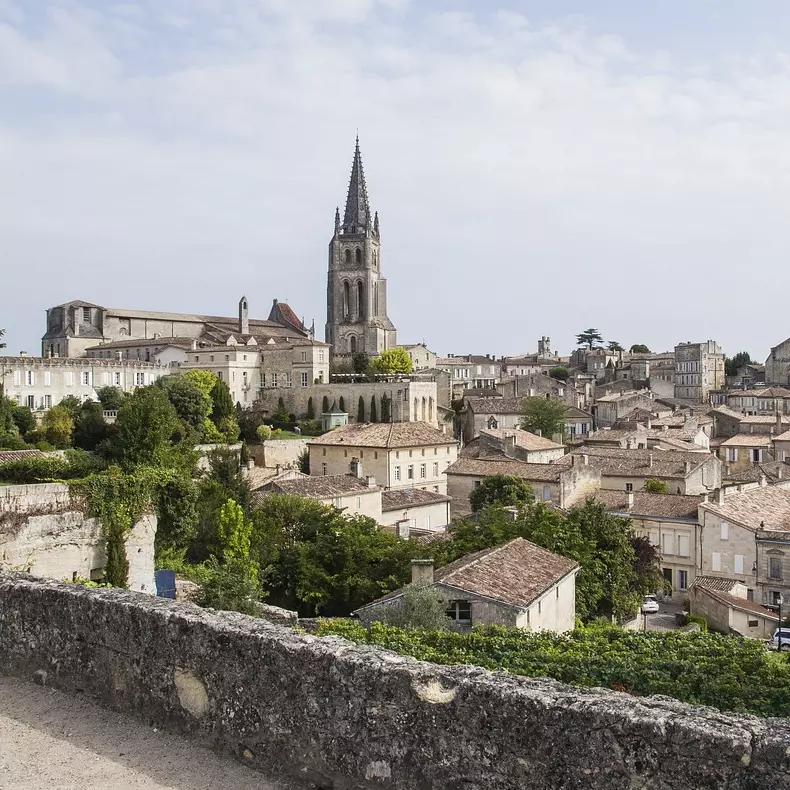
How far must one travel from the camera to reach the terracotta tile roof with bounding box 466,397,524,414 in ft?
253

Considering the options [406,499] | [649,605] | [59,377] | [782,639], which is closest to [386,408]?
[59,377]

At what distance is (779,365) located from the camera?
107312mm

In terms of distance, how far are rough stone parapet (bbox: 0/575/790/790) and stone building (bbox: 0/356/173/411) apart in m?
52.9

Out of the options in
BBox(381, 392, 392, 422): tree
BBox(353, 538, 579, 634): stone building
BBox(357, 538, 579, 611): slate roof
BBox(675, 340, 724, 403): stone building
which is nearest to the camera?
BBox(353, 538, 579, 634): stone building

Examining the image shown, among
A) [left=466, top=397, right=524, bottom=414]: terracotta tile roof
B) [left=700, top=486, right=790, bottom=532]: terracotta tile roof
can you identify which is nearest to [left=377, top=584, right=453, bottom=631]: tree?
[left=700, top=486, right=790, bottom=532]: terracotta tile roof

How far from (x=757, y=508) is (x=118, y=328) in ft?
227

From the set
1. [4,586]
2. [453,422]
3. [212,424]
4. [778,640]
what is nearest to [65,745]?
[4,586]

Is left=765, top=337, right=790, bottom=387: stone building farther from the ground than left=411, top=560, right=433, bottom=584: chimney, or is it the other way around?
left=765, top=337, right=790, bottom=387: stone building

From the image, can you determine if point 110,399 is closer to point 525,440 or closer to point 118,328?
point 525,440

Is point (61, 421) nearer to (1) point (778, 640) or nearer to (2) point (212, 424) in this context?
(2) point (212, 424)

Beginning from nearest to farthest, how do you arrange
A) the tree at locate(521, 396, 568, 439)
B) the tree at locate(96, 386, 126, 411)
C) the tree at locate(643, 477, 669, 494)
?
the tree at locate(643, 477, 669, 494)
the tree at locate(96, 386, 126, 411)
the tree at locate(521, 396, 568, 439)

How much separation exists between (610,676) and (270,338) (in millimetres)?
78605

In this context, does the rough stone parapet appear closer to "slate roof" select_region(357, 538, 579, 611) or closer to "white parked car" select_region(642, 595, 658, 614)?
"slate roof" select_region(357, 538, 579, 611)

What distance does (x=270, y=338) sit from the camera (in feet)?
292
